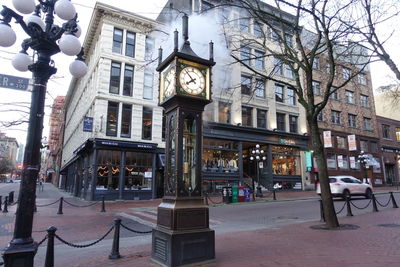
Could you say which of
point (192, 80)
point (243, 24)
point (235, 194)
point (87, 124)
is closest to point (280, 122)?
point (235, 194)

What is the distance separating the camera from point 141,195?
23.0 metres

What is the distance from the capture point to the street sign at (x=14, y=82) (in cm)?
553

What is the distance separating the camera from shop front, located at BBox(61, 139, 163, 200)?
21547 mm

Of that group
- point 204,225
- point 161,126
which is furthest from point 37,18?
point 161,126

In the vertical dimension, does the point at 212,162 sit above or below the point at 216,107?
below

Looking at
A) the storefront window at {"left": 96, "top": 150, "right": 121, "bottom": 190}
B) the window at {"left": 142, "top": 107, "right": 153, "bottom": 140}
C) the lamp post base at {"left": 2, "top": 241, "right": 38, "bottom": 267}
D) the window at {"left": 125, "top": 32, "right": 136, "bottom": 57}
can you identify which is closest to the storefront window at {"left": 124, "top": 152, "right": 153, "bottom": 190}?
the storefront window at {"left": 96, "top": 150, "right": 121, "bottom": 190}

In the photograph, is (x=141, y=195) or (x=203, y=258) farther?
(x=141, y=195)

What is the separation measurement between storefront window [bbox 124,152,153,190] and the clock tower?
17.3 metres

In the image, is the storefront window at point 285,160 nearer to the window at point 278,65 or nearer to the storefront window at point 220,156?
the storefront window at point 220,156

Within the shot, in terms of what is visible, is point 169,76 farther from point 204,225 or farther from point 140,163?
point 140,163

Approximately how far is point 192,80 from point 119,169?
1775 cm

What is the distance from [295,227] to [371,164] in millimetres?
32713

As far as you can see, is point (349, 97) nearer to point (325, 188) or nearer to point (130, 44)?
point (130, 44)

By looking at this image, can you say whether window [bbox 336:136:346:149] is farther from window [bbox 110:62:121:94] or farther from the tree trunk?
the tree trunk
